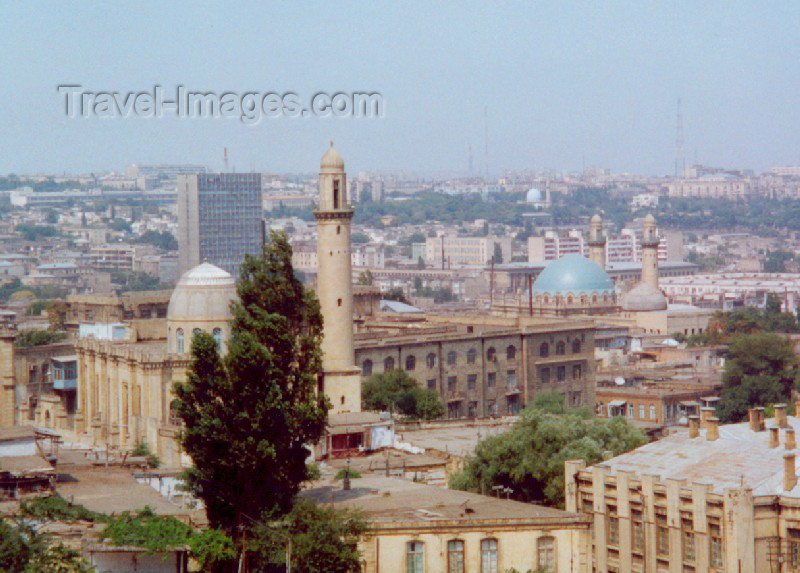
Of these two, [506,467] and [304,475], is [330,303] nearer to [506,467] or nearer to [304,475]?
[506,467]

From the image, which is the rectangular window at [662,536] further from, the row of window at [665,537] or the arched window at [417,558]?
the arched window at [417,558]

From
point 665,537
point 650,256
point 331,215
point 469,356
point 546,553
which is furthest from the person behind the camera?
point 650,256

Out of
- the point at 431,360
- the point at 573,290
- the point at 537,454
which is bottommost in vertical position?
the point at 537,454

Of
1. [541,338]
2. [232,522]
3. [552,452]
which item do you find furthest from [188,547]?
[541,338]

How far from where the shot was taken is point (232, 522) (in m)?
29.4

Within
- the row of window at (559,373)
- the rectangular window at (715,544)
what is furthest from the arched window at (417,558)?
the row of window at (559,373)

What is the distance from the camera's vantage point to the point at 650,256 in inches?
3939

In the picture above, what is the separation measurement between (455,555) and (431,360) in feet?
103

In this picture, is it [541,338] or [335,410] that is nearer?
[335,410]

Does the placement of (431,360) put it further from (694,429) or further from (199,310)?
(694,429)

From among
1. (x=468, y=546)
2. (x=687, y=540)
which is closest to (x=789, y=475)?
(x=687, y=540)

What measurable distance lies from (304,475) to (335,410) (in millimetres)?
17469

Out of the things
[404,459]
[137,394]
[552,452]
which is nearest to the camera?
[552,452]

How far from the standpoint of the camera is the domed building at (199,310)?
46844 millimetres
